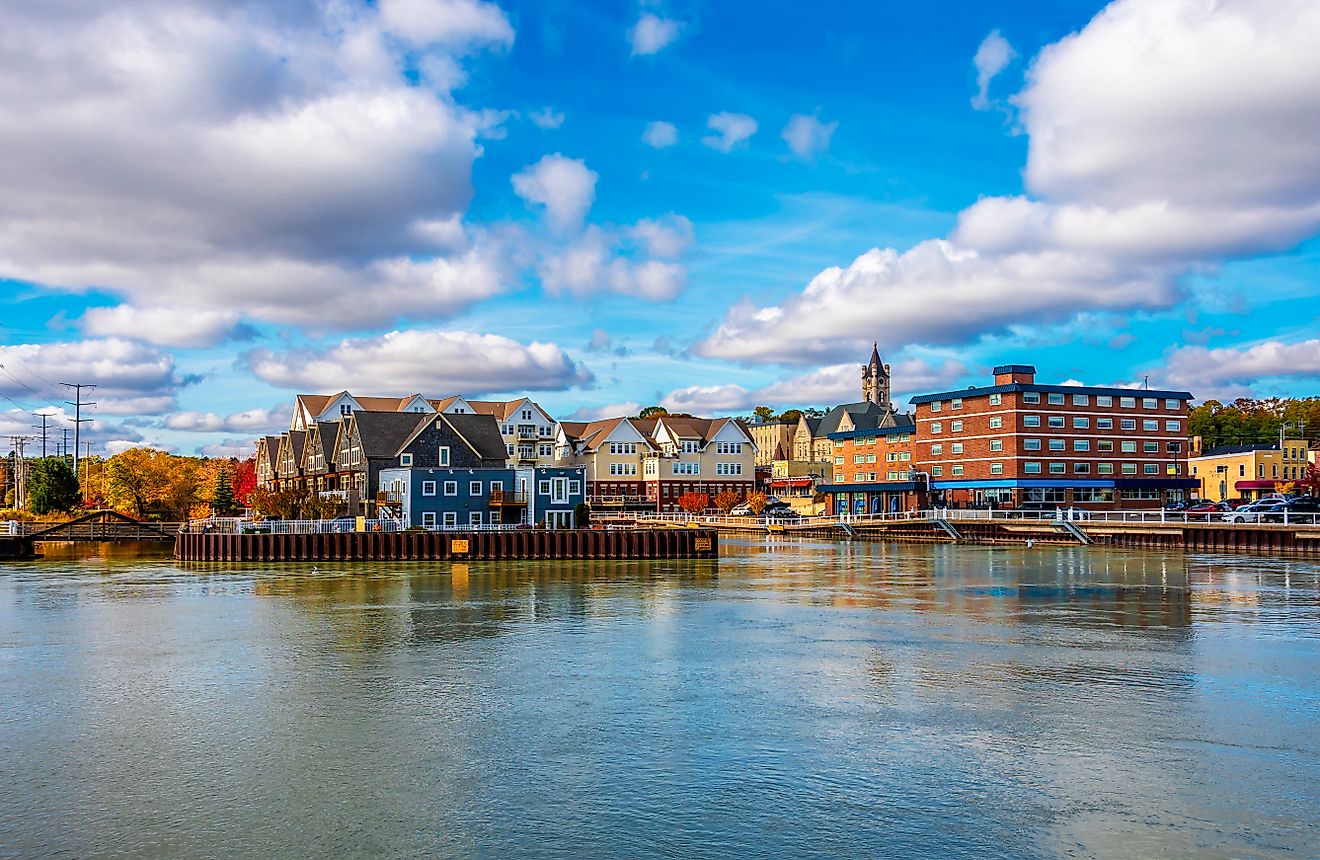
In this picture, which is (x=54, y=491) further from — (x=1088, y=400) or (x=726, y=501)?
(x=1088, y=400)

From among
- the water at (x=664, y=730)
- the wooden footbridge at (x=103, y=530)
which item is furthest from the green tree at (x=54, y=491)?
the water at (x=664, y=730)

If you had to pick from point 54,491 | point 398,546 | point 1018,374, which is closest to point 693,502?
point 1018,374

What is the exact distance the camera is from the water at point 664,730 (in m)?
15.0

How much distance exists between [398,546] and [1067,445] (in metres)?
65.0

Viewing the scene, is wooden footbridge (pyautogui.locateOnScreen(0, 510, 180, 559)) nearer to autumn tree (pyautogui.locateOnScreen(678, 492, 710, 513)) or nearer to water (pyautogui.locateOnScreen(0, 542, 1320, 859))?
autumn tree (pyautogui.locateOnScreen(678, 492, 710, 513))

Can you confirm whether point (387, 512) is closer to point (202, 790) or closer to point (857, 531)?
point (857, 531)

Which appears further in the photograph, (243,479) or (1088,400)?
(243,479)

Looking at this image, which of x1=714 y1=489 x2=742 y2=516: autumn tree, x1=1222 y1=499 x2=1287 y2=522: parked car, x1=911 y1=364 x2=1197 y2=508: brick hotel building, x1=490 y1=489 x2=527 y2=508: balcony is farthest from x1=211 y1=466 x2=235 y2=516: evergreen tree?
x1=1222 y1=499 x2=1287 y2=522: parked car

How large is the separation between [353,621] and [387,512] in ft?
149

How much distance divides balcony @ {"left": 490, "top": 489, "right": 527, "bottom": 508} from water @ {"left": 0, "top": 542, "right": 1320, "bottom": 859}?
40639 mm

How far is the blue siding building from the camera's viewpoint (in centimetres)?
8000

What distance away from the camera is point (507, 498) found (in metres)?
82.2

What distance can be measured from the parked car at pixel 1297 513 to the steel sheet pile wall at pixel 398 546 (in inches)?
1606

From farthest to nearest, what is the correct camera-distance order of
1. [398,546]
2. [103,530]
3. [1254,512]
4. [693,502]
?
[693,502]
[103,530]
[1254,512]
[398,546]
